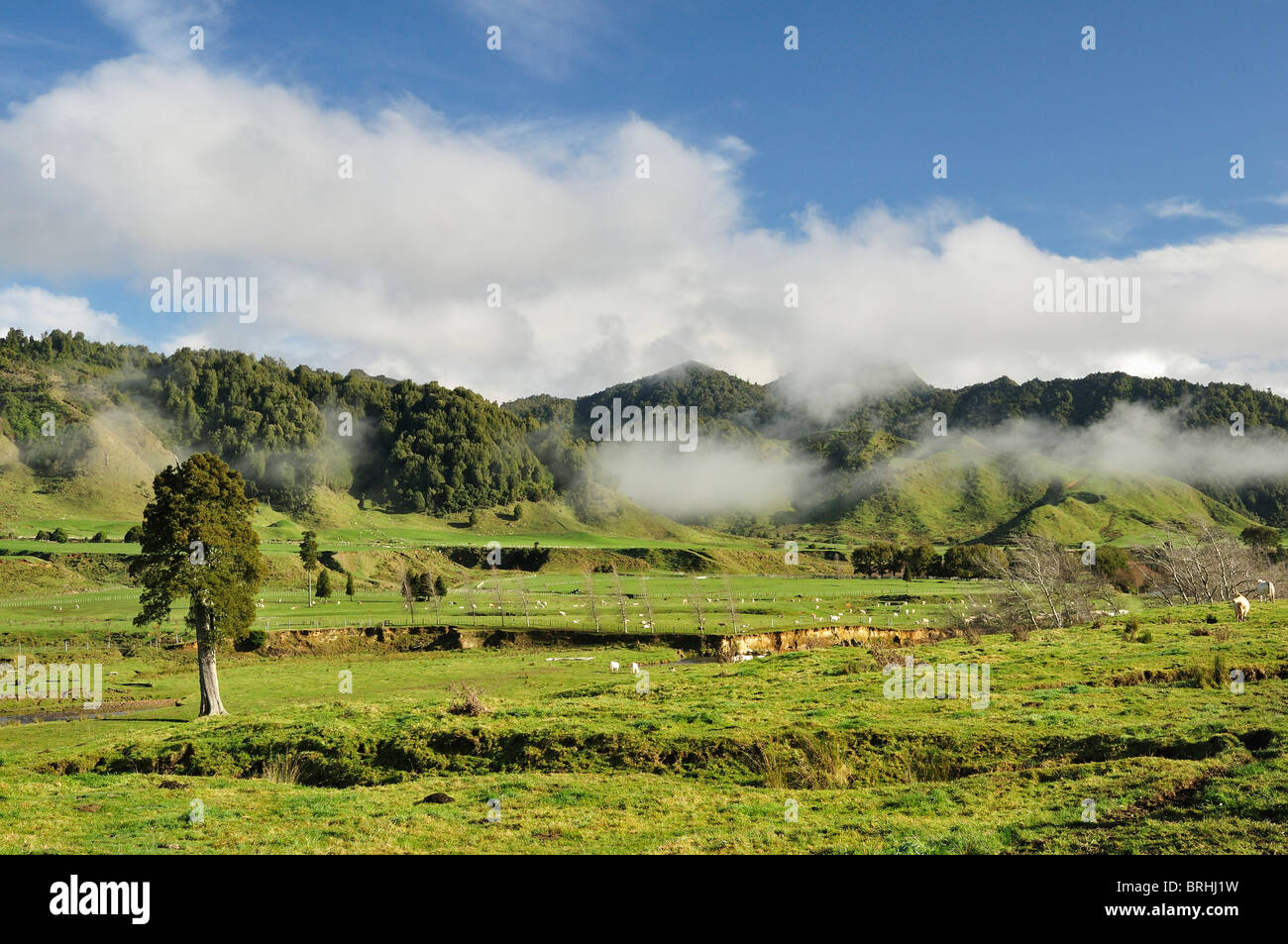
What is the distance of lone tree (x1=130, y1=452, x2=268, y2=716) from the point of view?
35.2 m

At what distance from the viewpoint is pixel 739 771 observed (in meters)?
19.4

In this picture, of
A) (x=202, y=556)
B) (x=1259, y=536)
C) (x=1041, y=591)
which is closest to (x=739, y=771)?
(x=202, y=556)

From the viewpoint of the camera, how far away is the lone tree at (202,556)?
35.2 m

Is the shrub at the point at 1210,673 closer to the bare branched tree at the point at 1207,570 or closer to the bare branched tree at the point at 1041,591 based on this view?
the bare branched tree at the point at 1041,591

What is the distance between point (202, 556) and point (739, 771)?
27.9 metres

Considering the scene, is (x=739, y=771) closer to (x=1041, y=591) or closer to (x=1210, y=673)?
(x=1210, y=673)

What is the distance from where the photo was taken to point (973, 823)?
13266 mm

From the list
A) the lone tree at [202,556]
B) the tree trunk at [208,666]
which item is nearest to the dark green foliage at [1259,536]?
the lone tree at [202,556]

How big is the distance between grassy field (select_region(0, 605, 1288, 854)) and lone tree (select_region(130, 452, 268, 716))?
7208mm

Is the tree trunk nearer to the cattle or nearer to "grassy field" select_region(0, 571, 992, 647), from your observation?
"grassy field" select_region(0, 571, 992, 647)

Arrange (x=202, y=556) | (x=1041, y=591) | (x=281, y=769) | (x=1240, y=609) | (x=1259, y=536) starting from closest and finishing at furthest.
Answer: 1. (x=281, y=769)
2. (x=202, y=556)
3. (x=1240, y=609)
4. (x=1041, y=591)
5. (x=1259, y=536)
